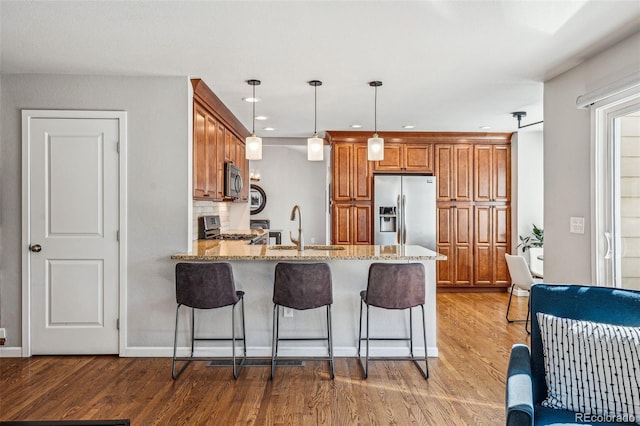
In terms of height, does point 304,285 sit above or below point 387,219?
below

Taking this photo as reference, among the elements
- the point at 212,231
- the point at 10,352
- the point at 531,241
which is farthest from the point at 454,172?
the point at 10,352

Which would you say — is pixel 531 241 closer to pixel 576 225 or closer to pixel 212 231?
pixel 576 225

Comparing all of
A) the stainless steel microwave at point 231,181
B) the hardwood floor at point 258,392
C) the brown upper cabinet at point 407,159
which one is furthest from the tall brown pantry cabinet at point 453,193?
the hardwood floor at point 258,392

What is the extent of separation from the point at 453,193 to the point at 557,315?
4.58 m

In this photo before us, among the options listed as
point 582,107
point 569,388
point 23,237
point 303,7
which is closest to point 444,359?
point 569,388

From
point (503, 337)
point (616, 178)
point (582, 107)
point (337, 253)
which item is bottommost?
point (503, 337)

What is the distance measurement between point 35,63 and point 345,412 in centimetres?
340

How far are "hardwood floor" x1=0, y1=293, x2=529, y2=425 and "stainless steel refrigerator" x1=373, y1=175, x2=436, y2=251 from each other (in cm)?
251

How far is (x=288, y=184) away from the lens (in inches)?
340

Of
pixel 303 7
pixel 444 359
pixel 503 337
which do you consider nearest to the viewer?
pixel 303 7

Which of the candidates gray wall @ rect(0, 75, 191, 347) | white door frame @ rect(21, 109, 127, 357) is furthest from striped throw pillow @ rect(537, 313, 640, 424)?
white door frame @ rect(21, 109, 127, 357)

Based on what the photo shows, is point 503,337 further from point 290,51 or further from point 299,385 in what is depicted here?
point 290,51

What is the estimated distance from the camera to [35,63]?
327cm

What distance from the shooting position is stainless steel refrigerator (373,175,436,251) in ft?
20.1
